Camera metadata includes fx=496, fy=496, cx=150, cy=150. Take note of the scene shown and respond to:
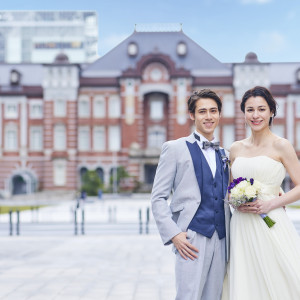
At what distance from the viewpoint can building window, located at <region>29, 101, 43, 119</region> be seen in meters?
43.2

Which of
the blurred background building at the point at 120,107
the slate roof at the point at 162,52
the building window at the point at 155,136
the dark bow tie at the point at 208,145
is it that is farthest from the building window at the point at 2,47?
the dark bow tie at the point at 208,145

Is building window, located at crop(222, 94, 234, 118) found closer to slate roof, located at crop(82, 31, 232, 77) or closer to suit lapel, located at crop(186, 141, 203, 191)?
slate roof, located at crop(82, 31, 232, 77)

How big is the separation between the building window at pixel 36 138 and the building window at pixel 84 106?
3.82 metres

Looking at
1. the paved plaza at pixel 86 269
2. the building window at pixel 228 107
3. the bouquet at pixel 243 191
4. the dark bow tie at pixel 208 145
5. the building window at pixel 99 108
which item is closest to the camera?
the bouquet at pixel 243 191

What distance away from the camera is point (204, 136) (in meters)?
3.79

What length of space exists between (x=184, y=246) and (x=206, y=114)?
981mm

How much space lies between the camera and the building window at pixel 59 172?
42.2m

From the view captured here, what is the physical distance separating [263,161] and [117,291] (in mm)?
3801

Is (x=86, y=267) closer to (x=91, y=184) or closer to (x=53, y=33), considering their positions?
(x=91, y=184)

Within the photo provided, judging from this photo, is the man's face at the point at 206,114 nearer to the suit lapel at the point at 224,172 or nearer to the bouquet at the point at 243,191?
the suit lapel at the point at 224,172

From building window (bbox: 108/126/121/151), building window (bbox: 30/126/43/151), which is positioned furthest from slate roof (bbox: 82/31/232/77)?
building window (bbox: 30/126/43/151)

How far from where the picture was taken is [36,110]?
1703 inches

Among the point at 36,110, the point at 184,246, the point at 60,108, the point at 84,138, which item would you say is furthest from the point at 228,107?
the point at 184,246

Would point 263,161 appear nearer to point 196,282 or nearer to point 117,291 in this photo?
point 196,282
